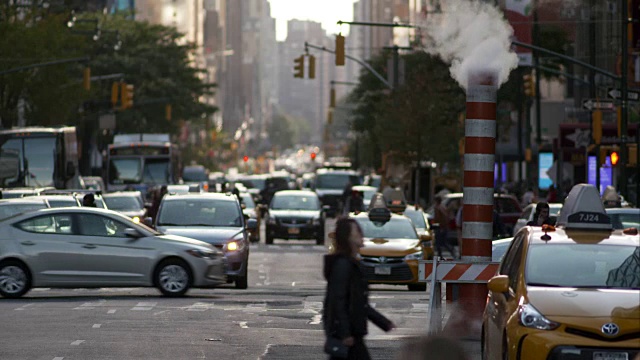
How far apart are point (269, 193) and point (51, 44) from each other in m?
11.9

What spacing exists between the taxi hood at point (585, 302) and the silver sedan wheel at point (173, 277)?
12.2m

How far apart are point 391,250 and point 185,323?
26.9 ft

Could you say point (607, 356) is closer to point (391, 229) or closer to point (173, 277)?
point (173, 277)

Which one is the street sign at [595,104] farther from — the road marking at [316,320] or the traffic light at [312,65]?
the road marking at [316,320]

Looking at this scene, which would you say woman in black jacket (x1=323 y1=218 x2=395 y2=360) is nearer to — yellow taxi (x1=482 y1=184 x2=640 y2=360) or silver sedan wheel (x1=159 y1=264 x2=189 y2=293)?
yellow taxi (x1=482 y1=184 x2=640 y2=360)

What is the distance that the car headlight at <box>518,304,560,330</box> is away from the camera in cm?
1170

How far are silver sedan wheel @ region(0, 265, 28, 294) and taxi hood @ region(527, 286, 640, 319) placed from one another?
42.1 feet

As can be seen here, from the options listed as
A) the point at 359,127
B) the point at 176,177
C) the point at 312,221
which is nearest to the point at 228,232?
the point at 312,221

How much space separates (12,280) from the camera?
23.4m

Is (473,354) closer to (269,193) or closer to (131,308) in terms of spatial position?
(131,308)

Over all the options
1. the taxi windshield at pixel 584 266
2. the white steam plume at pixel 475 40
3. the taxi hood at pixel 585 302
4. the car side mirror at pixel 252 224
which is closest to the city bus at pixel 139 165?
the car side mirror at pixel 252 224

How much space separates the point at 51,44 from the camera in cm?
6725

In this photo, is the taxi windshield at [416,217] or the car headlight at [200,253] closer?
the car headlight at [200,253]

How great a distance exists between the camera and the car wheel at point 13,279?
2338 centimetres
